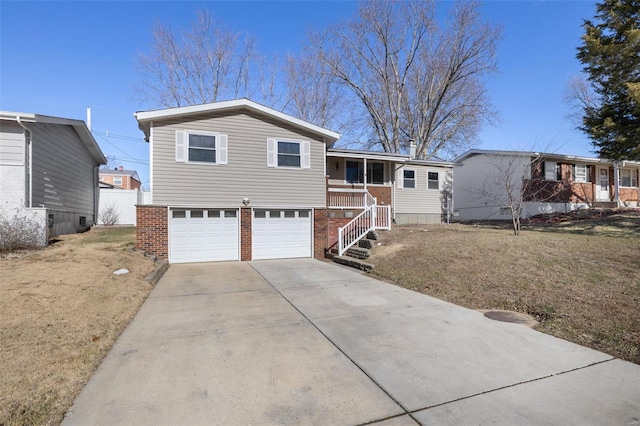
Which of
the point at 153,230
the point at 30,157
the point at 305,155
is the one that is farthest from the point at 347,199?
the point at 30,157

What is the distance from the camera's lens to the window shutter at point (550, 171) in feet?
68.9

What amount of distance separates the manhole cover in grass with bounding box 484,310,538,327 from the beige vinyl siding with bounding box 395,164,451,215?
41.5 feet

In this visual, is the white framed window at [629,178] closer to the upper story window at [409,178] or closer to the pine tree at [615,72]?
the pine tree at [615,72]

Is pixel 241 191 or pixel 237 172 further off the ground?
pixel 237 172

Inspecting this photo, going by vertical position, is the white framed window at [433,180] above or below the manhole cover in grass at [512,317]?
above

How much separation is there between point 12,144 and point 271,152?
832 centimetres

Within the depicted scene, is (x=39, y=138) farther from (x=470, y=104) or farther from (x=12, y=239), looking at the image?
(x=470, y=104)

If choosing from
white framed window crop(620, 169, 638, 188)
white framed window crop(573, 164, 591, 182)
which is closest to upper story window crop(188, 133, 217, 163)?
white framed window crop(573, 164, 591, 182)

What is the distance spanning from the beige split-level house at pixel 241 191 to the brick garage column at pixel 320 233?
0.04 meters

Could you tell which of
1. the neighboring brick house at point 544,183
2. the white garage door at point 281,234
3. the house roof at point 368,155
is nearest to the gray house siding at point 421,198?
the house roof at point 368,155

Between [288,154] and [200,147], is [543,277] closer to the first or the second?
[288,154]

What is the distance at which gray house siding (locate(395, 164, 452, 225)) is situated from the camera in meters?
18.3

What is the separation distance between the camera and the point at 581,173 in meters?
22.6

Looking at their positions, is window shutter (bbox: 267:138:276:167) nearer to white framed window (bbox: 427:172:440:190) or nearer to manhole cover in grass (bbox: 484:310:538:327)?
manhole cover in grass (bbox: 484:310:538:327)
